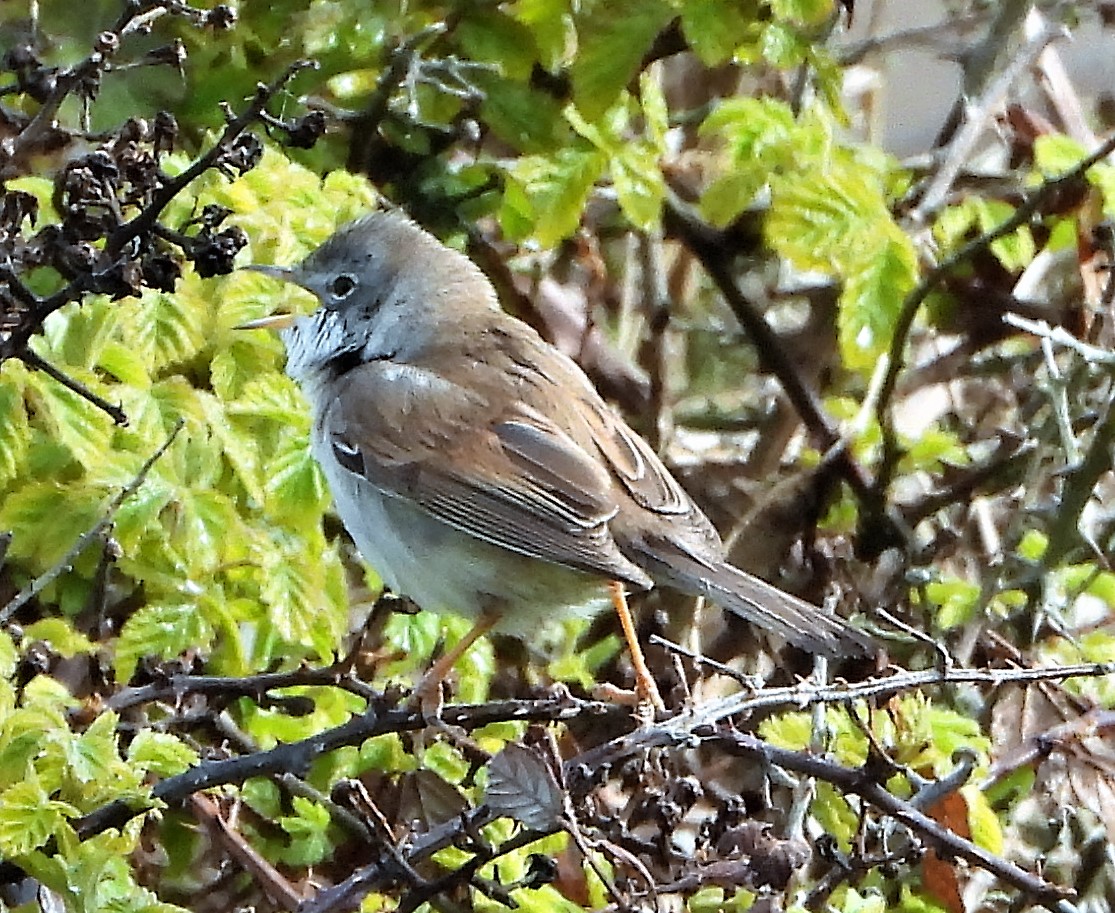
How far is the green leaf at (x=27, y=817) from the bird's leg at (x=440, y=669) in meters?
0.62

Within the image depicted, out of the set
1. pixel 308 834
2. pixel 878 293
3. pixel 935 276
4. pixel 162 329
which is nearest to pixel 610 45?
pixel 878 293

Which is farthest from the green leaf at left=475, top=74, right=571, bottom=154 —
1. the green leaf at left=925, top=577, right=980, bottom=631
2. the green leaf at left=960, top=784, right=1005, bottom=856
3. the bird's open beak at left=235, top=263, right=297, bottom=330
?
the green leaf at left=960, top=784, right=1005, bottom=856

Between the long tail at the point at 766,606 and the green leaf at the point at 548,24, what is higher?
the green leaf at the point at 548,24

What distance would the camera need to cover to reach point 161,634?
7.30 feet

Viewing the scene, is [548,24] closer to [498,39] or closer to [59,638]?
[498,39]

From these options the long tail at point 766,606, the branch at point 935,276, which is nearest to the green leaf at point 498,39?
the branch at point 935,276

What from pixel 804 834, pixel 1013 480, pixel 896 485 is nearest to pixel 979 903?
pixel 804 834

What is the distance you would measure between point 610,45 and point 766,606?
105cm

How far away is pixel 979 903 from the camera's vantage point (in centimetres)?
284

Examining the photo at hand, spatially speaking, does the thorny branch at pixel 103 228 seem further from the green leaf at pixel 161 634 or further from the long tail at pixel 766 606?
the long tail at pixel 766 606

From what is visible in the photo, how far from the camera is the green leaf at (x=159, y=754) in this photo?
197 centimetres

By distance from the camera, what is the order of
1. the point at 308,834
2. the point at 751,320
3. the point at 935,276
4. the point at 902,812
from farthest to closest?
the point at 751,320 < the point at 935,276 < the point at 308,834 < the point at 902,812

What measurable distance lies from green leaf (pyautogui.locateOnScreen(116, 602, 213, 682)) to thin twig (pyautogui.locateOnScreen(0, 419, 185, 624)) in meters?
Result: 0.14

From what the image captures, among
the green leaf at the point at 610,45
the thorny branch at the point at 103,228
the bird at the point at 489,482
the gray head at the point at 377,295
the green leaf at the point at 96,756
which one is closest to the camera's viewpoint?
the thorny branch at the point at 103,228
